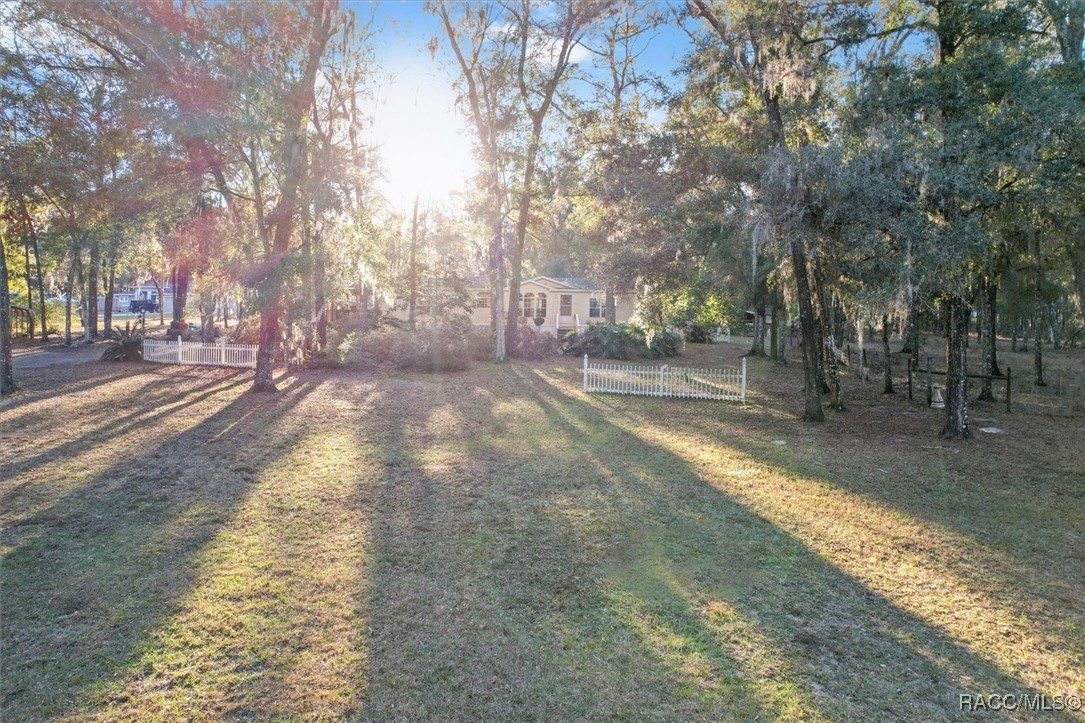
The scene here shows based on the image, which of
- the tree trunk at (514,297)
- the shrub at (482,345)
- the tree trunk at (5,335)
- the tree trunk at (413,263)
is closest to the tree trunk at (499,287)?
the shrub at (482,345)

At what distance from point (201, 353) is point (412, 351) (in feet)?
22.1

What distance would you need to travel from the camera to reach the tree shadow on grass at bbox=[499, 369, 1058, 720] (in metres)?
3.41

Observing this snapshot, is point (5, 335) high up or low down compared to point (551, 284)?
down

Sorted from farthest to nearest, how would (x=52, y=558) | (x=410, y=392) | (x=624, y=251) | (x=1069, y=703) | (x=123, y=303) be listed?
(x=123, y=303), (x=410, y=392), (x=624, y=251), (x=52, y=558), (x=1069, y=703)

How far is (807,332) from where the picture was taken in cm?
1089

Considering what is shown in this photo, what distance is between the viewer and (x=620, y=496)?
691 cm

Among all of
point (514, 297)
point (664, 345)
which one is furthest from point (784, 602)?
point (664, 345)

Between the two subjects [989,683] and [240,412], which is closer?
[989,683]

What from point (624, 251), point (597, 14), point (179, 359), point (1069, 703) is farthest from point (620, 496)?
point (597, 14)

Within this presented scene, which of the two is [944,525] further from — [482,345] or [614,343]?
[614,343]

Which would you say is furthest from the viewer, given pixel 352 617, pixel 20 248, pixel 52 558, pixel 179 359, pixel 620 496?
pixel 20 248

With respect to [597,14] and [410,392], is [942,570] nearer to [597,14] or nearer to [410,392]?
[410,392]

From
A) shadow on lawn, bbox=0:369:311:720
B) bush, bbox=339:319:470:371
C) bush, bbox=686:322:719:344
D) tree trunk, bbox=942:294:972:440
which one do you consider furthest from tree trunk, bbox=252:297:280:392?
bush, bbox=686:322:719:344

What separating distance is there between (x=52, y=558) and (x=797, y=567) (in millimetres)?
6628
